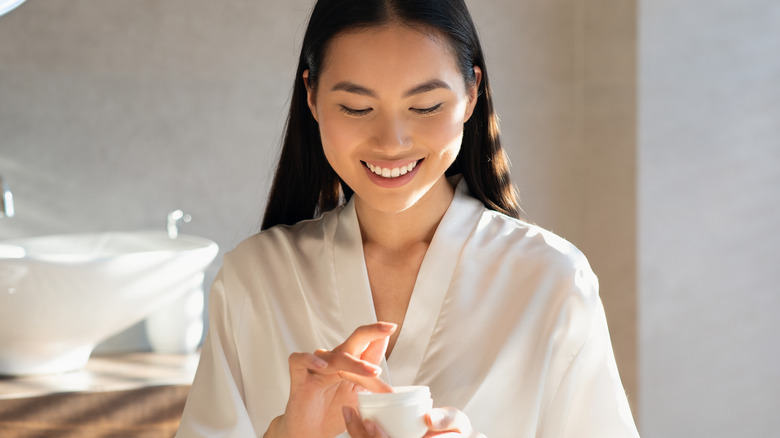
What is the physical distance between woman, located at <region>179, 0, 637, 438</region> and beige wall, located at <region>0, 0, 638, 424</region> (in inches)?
40.8

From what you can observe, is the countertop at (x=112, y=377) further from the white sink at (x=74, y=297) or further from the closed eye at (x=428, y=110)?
the closed eye at (x=428, y=110)

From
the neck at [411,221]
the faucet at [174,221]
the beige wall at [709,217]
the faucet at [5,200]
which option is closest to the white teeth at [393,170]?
the neck at [411,221]

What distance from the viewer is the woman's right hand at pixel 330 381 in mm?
1062

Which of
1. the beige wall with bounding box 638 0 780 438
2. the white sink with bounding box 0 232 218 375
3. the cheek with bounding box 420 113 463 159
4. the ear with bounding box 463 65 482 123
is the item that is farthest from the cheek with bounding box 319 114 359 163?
the beige wall with bounding box 638 0 780 438

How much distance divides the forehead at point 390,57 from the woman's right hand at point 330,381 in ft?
1.24

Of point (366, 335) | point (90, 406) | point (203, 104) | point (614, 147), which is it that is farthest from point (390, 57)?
point (614, 147)

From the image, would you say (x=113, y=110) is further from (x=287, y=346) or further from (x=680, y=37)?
(x=680, y=37)

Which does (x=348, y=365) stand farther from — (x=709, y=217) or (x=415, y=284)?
(x=709, y=217)

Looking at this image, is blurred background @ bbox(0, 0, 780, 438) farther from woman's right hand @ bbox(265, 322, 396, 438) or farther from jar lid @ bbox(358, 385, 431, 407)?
jar lid @ bbox(358, 385, 431, 407)

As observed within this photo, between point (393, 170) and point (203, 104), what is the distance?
1.42 meters

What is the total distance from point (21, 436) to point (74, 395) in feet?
0.48

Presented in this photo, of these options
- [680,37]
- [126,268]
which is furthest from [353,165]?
[680,37]

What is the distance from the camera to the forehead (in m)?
1.25

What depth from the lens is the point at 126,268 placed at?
201 centimetres
